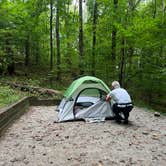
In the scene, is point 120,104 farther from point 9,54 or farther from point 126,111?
point 9,54

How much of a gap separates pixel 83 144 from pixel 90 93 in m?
5.72

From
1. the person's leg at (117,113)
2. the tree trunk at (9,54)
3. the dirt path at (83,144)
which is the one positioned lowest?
the dirt path at (83,144)

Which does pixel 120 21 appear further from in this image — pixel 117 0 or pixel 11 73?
pixel 11 73

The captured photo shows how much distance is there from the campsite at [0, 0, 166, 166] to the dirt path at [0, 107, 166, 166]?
19 mm

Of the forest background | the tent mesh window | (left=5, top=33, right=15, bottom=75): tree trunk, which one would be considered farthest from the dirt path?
(left=5, top=33, right=15, bottom=75): tree trunk

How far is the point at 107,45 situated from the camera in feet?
57.6

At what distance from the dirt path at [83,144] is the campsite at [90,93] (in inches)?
0.7

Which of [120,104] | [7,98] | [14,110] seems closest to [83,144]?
[120,104]

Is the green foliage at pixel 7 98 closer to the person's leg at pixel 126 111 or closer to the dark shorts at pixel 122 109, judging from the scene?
the dark shorts at pixel 122 109

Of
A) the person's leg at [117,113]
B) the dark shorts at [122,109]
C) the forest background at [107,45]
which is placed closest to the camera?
the dark shorts at [122,109]

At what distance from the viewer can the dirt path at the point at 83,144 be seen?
547 centimetres

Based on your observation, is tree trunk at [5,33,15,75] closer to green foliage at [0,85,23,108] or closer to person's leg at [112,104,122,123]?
green foliage at [0,85,23,108]

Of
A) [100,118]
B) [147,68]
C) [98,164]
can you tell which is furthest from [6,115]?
[147,68]

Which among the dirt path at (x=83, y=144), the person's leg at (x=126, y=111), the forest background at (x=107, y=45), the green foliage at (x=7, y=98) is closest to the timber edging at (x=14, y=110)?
the dirt path at (x=83, y=144)
